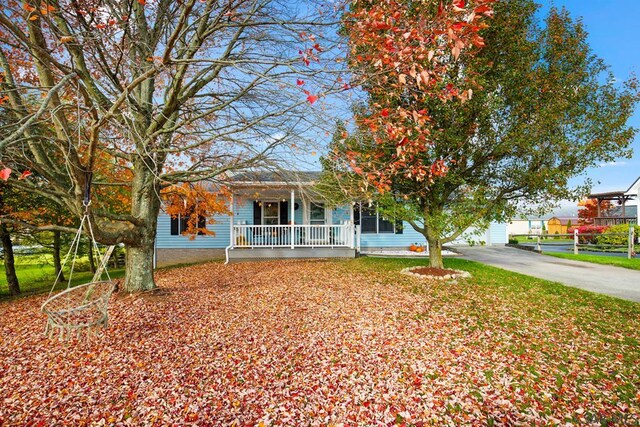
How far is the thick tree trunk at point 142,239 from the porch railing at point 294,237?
6.07 m

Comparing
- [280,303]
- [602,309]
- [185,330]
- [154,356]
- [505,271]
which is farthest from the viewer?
[505,271]

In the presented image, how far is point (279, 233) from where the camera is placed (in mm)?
13680

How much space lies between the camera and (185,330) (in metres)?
4.55

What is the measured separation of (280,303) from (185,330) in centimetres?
181

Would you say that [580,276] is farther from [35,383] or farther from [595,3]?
[35,383]

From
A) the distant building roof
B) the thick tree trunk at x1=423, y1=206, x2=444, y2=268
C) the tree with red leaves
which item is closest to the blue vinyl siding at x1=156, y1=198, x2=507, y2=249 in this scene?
the thick tree trunk at x1=423, y1=206, x2=444, y2=268

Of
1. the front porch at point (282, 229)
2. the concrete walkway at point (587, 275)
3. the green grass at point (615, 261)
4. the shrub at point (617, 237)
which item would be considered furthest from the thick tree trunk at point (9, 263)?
the shrub at point (617, 237)

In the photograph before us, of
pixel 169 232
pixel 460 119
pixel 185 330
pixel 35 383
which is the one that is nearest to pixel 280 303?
pixel 185 330

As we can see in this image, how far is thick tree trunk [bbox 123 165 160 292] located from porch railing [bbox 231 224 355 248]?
239 inches

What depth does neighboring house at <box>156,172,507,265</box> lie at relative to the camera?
12.6m

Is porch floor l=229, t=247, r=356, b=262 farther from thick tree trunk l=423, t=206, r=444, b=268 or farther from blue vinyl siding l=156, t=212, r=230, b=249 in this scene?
thick tree trunk l=423, t=206, r=444, b=268

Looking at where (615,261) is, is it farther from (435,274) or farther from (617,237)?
(435,274)

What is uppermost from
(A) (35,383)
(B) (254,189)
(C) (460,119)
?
(C) (460,119)

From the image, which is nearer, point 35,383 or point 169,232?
point 35,383
